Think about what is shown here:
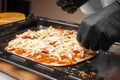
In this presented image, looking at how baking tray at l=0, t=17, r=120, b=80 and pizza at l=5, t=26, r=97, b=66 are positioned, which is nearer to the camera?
baking tray at l=0, t=17, r=120, b=80

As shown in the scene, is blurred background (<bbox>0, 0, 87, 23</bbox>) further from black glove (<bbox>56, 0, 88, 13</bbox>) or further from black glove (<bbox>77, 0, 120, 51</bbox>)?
black glove (<bbox>77, 0, 120, 51</bbox>)

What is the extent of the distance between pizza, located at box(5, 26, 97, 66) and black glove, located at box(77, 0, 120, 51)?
0.62 feet

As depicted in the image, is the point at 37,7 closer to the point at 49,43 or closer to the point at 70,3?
the point at 49,43

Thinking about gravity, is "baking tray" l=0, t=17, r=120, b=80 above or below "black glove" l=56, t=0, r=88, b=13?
below

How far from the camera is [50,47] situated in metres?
0.95

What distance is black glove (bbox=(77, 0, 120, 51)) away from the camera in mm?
613

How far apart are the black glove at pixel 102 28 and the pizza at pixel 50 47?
7.5 inches

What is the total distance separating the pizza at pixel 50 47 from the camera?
2.75 ft

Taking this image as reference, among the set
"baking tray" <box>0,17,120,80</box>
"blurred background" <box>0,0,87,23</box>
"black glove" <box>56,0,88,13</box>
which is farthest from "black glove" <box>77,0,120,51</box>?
"blurred background" <box>0,0,87,23</box>

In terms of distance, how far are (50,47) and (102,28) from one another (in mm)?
377

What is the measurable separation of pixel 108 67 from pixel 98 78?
0.29ft

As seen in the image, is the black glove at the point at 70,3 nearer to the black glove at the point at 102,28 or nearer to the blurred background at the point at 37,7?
the black glove at the point at 102,28

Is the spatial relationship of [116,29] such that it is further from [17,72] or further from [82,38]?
[17,72]

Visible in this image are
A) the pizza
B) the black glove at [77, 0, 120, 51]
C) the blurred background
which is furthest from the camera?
the blurred background
